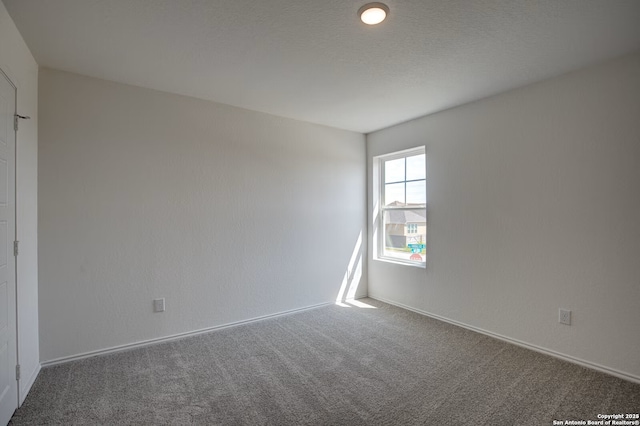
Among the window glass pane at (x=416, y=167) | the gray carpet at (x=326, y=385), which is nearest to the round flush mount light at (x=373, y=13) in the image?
the window glass pane at (x=416, y=167)

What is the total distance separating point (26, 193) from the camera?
2215mm

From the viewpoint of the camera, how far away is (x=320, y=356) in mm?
2715

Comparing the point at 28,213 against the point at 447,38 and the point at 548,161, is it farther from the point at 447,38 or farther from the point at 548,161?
the point at 548,161

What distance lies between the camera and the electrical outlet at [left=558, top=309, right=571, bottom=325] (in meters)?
2.61

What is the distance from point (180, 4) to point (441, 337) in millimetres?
3414

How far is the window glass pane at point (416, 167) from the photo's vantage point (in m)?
3.91

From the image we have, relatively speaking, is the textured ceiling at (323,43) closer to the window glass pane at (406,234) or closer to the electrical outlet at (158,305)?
the window glass pane at (406,234)

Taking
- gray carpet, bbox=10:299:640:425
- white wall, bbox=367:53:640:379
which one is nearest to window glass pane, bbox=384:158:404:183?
white wall, bbox=367:53:640:379

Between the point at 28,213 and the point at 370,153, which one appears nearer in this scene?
the point at 28,213


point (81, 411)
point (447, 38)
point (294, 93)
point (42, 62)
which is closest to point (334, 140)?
point (294, 93)

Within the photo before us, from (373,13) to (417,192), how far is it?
2.51m

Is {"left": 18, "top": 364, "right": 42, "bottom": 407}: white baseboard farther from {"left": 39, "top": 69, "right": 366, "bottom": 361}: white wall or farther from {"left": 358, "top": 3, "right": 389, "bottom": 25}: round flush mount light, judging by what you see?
{"left": 358, "top": 3, "right": 389, "bottom": 25}: round flush mount light

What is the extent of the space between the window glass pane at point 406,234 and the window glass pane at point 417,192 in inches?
5.0

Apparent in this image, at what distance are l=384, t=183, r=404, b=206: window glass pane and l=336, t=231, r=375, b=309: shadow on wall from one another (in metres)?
0.64
